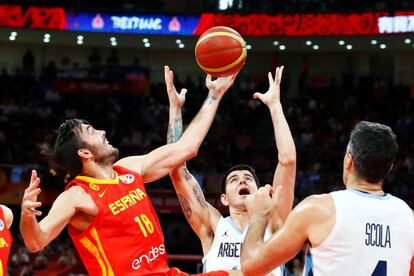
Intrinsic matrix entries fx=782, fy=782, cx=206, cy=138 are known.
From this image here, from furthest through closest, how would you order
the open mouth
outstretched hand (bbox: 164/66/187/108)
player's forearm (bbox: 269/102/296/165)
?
1. the open mouth
2. outstretched hand (bbox: 164/66/187/108)
3. player's forearm (bbox: 269/102/296/165)

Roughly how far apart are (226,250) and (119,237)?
1248 mm

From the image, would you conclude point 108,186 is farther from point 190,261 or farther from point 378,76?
point 378,76

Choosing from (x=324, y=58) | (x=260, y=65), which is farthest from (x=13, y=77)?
(x=324, y=58)

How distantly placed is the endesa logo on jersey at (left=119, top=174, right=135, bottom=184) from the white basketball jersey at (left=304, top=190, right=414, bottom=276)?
1.83 metres

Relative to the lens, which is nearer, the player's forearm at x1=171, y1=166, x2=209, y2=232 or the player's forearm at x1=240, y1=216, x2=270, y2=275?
the player's forearm at x1=240, y1=216, x2=270, y2=275

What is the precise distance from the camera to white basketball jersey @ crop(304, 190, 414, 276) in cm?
344

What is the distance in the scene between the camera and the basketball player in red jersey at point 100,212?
182 inches

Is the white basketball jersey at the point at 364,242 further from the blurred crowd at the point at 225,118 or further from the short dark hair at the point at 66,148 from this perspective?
the blurred crowd at the point at 225,118

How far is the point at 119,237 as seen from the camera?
477cm

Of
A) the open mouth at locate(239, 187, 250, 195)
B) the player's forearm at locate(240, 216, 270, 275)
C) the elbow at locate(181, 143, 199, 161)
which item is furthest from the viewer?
the open mouth at locate(239, 187, 250, 195)

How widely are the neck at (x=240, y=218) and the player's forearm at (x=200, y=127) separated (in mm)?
792

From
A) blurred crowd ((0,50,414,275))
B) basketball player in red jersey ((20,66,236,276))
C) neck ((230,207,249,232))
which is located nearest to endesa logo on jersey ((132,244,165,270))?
basketball player in red jersey ((20,66,236,276))

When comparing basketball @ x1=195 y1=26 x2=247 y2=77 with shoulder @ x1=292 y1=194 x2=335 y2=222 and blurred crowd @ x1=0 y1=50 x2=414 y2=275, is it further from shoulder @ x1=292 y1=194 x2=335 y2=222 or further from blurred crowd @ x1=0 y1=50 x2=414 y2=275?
blurred crowd @ x1=0 y1=50 x2=414 y2=275

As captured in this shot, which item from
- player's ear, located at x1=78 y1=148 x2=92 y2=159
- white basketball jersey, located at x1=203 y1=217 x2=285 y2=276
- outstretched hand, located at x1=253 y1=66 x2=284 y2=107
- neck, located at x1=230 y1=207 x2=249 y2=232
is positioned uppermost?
outstretched hand, located at x1=253 y1=66 x2=284 y2=107
